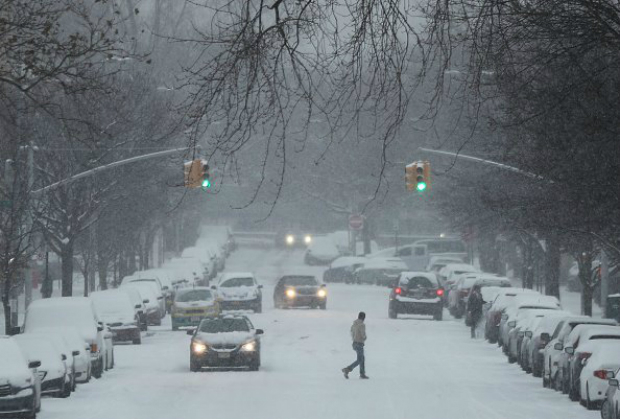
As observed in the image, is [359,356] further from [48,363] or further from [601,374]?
[601,374]

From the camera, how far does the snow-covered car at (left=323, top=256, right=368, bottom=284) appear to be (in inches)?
3433

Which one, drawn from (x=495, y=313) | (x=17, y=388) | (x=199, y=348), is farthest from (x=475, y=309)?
(x=17, y=388)

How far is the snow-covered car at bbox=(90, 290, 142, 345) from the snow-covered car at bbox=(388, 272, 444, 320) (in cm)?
1301

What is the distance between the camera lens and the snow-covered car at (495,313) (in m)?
44.3

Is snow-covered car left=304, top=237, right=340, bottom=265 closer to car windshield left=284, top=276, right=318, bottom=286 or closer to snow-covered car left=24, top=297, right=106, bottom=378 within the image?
car windshield left=284, top=276, right=318, bottom=286

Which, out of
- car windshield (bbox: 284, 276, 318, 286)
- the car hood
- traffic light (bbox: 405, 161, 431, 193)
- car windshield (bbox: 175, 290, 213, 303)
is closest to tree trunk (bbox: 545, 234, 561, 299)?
traffic light (bbox: 405, 161, 431, 193)

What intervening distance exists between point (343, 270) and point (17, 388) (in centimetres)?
6499

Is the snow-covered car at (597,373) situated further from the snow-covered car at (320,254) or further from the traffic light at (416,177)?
the snow-covered car at (320,254)

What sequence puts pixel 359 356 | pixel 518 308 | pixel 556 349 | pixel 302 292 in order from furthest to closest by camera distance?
pixel 302 292, pixel 518 308, pixel 359 356, pixel 556 349

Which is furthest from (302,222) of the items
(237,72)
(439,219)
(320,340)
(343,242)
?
(237,72)

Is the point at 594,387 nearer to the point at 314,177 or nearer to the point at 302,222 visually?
the point at 314,177

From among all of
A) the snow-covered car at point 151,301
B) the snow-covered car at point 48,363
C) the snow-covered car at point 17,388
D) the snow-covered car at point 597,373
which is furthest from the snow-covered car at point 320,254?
the snow-covered car at point 17,388

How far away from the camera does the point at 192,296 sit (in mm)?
52688

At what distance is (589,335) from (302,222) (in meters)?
95.3
